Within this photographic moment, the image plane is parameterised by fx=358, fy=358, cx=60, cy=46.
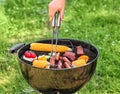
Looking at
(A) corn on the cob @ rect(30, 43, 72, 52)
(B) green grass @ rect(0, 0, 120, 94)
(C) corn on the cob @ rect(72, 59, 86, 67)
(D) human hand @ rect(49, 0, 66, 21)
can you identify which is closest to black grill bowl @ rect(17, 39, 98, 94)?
(C) corn on the cob @ rect(72, 59, 86, 67)

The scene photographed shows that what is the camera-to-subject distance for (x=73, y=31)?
A: 4379mm

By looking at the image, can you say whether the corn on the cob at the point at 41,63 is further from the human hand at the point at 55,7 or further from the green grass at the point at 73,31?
the green grass at the point at 73,31

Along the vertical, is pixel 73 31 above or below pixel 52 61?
below

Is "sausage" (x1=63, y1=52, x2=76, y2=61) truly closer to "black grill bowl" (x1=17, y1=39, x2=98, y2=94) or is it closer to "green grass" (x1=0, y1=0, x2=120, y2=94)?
"black grill bowl" (x1=17, y1=39, x2=98, y2=94)

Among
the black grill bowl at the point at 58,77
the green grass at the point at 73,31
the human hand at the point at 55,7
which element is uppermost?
the human hand at the point at 55,7

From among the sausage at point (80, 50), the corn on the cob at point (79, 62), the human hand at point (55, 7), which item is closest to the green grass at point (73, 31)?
the sausage at point (80, 50)

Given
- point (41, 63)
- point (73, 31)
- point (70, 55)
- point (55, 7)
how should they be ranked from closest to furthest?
point (55, 7)
point (41, 63)
point (70, 55)
point (73, 31)

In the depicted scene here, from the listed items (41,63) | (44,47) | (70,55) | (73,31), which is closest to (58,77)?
(41,63)

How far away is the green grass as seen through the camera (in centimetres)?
330

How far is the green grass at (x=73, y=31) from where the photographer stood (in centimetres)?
330

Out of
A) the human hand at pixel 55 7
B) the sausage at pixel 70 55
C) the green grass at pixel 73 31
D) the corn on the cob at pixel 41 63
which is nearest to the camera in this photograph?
the human hand at pixel 55 7

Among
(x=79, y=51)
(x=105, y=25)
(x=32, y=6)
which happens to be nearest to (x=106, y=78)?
(x=79, y=51)

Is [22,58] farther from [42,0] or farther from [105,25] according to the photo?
[42,0]

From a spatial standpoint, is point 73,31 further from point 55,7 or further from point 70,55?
point 55,7
